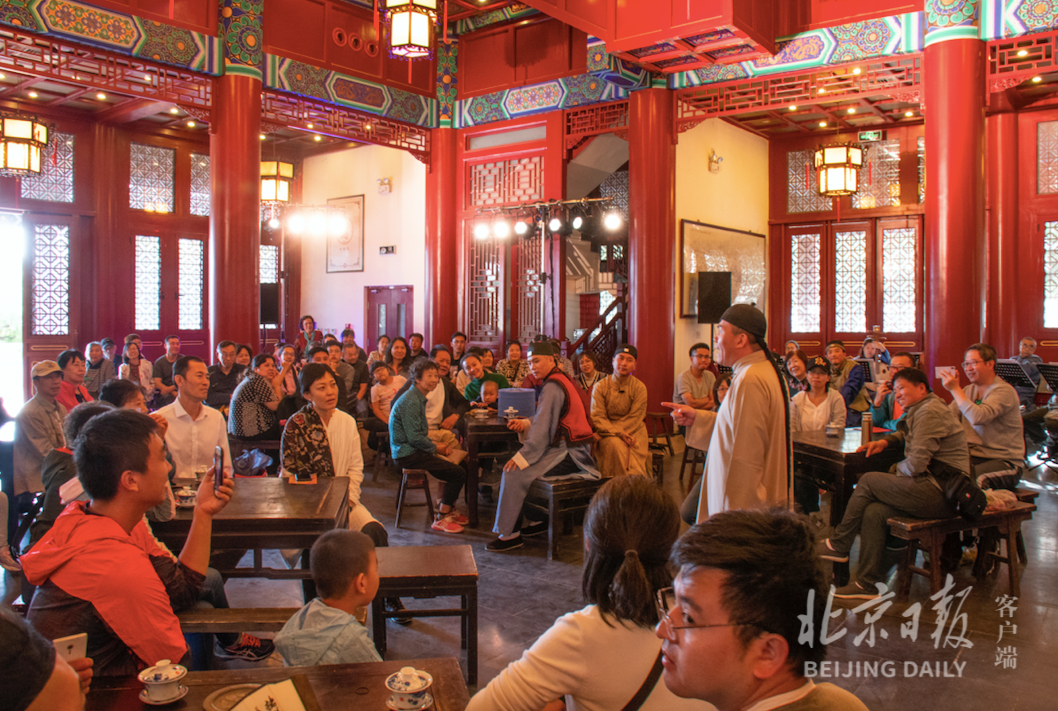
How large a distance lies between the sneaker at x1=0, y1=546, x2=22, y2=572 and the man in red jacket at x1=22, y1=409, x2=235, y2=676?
2.87m

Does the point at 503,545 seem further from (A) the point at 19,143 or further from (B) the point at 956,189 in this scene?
(A) the point at 19,143

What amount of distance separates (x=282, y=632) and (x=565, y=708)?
105 cm

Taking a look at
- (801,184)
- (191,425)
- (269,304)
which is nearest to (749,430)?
(191,425)

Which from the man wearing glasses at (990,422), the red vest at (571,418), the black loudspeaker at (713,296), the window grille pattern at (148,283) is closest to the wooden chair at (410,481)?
the red vest at (571,418)

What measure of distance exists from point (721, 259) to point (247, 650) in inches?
364

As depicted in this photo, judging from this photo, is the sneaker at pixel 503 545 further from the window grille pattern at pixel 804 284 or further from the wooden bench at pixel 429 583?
the window grille pattern at pixel 804 284

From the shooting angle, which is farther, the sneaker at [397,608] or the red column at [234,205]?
the red column at [234,205]

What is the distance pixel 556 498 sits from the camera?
5082 millimetres

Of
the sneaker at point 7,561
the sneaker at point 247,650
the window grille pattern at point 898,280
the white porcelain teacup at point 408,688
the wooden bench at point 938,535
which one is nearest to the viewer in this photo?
the white porcelain teacup at point 408,688

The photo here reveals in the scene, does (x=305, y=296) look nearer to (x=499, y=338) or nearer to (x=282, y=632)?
(x=499, y=338)

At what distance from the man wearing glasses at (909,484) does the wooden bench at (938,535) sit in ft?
0.26

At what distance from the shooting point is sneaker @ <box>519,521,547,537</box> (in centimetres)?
557

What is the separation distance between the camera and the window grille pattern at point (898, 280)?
11.6 m

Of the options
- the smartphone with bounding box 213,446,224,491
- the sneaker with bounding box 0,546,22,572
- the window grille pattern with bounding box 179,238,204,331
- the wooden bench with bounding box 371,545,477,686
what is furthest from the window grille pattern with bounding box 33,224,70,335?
the smartphone with bounding box 213,446,224,491
